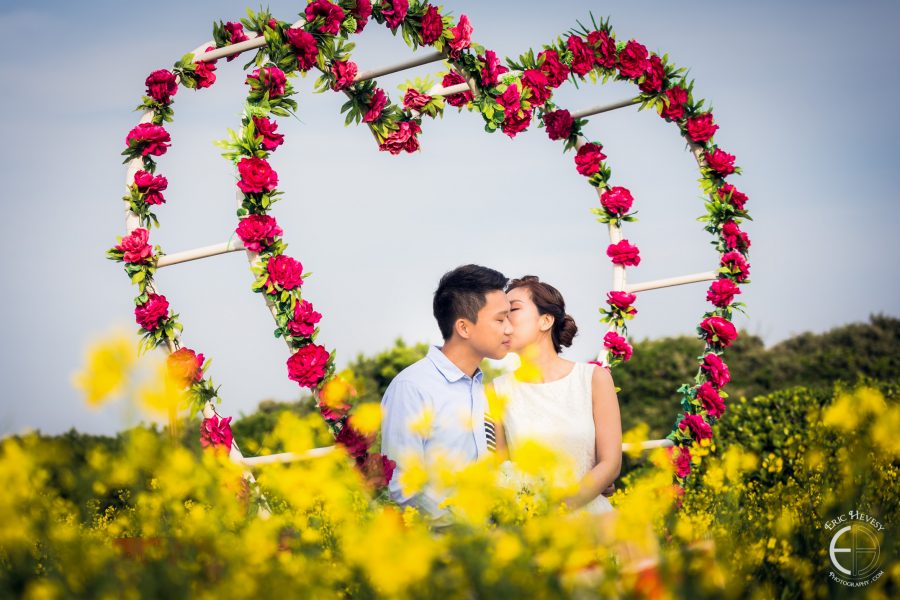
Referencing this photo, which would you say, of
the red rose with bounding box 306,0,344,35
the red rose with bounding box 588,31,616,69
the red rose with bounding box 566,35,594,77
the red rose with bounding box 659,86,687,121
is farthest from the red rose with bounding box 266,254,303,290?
the red rose with bounding box 659,86,687,121

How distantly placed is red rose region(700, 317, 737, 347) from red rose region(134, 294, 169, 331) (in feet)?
11.7

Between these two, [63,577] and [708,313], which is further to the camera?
[708,313]

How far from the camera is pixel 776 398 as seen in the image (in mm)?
7840

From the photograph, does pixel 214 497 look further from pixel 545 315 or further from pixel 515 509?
pixel 545 315

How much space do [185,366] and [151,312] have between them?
34 cm

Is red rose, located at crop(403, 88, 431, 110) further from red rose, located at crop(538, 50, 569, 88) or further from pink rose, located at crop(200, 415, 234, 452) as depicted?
pink rose, located at crop(200, 415, 234, 452)

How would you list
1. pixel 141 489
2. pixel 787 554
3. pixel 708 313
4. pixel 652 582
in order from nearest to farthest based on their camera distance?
pixel 652 582 → pixel 141 489 → pixel 787 554 → pixel 708 313

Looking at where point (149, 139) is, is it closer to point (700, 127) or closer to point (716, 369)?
point (700, 127)

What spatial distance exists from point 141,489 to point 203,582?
0.65 metres

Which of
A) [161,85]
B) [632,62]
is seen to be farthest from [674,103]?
[161,85]

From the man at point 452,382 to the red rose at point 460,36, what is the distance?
4.52ft

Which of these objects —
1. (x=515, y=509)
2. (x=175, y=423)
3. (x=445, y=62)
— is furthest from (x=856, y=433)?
(x=175, y=423)

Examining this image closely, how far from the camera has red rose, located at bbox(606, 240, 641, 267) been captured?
5512 mm

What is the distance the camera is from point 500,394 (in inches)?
179
